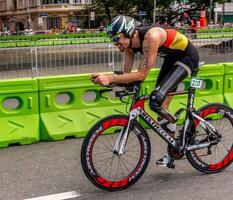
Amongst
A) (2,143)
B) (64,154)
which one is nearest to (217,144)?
(64,154)

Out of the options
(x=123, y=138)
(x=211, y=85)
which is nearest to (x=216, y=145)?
(x=123, y=138)

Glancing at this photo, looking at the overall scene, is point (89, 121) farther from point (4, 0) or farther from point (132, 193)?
point (4, 0)

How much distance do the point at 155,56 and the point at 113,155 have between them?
108cm

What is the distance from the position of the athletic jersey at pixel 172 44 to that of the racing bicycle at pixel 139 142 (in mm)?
329

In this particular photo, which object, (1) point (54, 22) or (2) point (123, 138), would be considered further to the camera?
(1) point (54, 22)

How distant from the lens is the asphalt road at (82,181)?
4430 mm

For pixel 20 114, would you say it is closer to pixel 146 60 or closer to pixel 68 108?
pixel 68 108

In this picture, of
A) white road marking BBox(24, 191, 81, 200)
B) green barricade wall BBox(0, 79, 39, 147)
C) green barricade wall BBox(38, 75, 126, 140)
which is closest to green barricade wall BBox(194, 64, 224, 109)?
green barricade wall BBox(38, 75, 126, 140)

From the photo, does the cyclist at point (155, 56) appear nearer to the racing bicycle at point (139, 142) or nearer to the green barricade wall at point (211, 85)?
the racing bicycle at point (139, 142)

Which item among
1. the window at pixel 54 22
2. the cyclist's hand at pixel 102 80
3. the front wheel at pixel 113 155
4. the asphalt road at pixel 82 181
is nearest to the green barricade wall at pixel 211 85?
the asphalt road at pixel 82 181

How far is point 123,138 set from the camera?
437 cm

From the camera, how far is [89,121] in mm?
6922

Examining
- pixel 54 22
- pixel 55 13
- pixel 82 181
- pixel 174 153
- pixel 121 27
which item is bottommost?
pixel 82 181

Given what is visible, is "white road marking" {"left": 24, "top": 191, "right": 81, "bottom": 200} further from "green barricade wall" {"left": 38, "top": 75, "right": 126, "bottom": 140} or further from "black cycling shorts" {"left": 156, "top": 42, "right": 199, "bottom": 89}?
"green barricade wall" {"left": 38, "top": 75, "right": 126, "bottom": 140}
